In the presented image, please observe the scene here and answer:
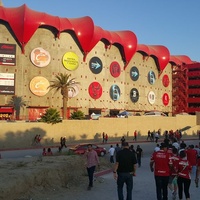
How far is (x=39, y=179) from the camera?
12000mm

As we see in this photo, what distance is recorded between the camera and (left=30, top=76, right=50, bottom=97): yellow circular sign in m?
62.3

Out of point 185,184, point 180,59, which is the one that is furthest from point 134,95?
point 185,184

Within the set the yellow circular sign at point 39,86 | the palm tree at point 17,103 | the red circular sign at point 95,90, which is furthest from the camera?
the red circular sign at point 95,90

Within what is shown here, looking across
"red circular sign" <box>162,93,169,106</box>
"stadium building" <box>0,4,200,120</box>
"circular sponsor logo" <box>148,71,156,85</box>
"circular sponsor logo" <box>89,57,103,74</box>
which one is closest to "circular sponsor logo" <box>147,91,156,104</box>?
"stadium building" <box>0,4,200,120</box>

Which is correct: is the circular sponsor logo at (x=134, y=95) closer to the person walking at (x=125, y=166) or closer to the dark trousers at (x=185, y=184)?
the dark trousers at (x=185, y=184)

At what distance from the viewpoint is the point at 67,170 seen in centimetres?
1407

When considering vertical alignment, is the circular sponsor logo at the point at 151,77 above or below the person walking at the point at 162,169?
above

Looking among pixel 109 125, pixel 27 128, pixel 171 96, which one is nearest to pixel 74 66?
pixel 109 125

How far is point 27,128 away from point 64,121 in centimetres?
628

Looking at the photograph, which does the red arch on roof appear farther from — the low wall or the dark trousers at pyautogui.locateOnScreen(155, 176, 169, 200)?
the dark trousers at pyautogui.locateOnScreen(155, 176, 169, 200)

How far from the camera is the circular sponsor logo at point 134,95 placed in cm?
7838

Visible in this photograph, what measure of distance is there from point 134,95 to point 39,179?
67.9m

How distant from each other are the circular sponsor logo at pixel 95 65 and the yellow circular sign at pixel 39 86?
11293 mm

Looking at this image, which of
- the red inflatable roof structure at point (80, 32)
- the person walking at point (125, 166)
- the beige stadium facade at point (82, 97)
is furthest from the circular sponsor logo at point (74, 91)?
the person walking at point (125, 166)
